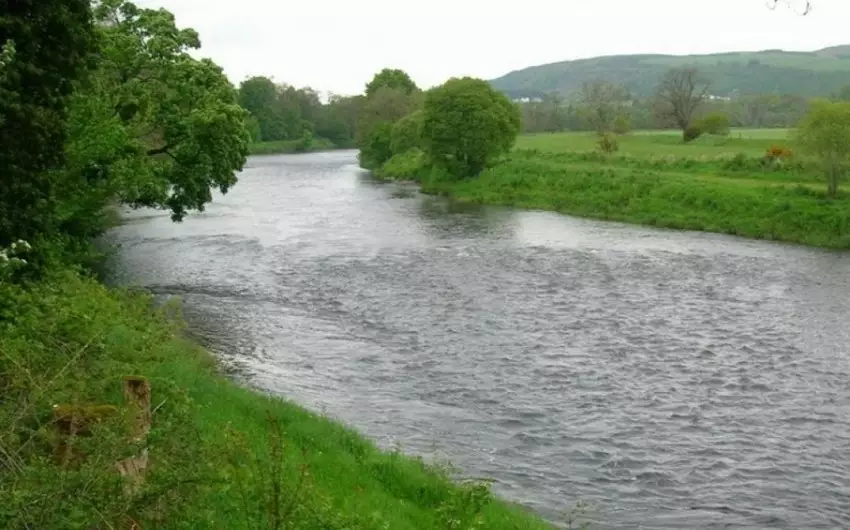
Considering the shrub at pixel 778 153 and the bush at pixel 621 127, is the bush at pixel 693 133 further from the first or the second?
the shrub at pixel 778 153

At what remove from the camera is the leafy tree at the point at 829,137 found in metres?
42.9

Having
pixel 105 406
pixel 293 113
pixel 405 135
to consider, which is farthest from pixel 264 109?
pixel 105 406

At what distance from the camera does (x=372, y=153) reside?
305 feet

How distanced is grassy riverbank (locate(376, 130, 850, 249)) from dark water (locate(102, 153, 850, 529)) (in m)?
3.29

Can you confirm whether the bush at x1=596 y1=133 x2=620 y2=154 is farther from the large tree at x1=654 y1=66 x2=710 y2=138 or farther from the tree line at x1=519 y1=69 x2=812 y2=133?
the tree line at x1=519 y1=69 x2=812 y2=133

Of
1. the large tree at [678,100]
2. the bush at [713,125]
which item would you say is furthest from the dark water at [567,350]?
the large tree at [678,100]

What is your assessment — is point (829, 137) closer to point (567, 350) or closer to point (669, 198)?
point (669, 198)

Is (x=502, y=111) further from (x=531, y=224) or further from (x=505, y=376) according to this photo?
(x=505, y=376)

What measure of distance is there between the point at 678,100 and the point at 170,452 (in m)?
107

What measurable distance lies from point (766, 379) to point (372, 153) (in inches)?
2963

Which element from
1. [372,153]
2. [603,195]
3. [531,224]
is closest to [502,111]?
[603,195]

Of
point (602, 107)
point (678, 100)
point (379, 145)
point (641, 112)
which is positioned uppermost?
point (678, 100)

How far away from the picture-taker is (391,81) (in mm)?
127312

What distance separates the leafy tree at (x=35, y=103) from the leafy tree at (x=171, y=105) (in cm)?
1510
